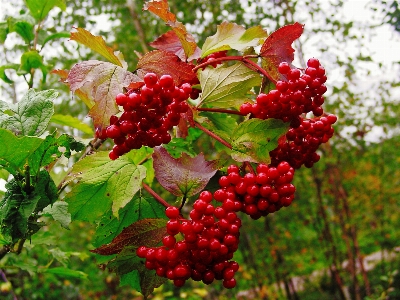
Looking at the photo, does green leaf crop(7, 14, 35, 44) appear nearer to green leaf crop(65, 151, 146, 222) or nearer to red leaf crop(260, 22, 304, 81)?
green leaf crop(65, 151, 146, 222)

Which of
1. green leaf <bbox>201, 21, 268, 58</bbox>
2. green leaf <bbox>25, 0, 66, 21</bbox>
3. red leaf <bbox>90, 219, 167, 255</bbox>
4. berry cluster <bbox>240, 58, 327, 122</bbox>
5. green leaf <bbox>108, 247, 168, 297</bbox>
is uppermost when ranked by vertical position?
green leaf <bbox>25, 0, 66, 21</bbox>

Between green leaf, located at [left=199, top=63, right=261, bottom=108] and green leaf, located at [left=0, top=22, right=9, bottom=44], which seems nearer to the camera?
green leaf, located at [left=199, top=63, right=261, bottom=108]

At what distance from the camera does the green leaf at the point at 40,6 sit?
1.31 m

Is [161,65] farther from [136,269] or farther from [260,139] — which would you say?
[136,269]

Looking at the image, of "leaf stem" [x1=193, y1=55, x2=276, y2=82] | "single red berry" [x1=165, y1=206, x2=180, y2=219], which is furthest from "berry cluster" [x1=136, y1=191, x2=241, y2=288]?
"leaf stem" [x1=193, y1=55, x2=276, y2=82]

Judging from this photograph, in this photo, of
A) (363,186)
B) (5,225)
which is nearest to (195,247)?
(5,225)

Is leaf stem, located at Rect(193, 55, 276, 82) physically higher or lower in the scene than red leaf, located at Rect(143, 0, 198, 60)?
lower

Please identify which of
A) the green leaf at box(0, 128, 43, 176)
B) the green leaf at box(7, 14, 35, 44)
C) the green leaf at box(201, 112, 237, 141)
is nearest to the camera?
the green leaf at box(0, 128, 43, 176)

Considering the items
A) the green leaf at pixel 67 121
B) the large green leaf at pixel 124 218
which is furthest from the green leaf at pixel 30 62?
the large green leaf at pixel 124 218

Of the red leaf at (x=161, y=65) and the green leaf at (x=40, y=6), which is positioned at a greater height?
the green leaf at (x=40, y=6)

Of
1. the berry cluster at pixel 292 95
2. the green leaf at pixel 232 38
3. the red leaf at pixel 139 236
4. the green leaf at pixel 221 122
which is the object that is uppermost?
the green leaf at pixel 232 38

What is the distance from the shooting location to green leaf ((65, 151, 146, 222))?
0.85m

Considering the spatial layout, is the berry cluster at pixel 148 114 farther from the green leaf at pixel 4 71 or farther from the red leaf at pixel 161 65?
the green leaf at pixel 4 71

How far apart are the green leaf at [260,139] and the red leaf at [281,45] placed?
15cm
